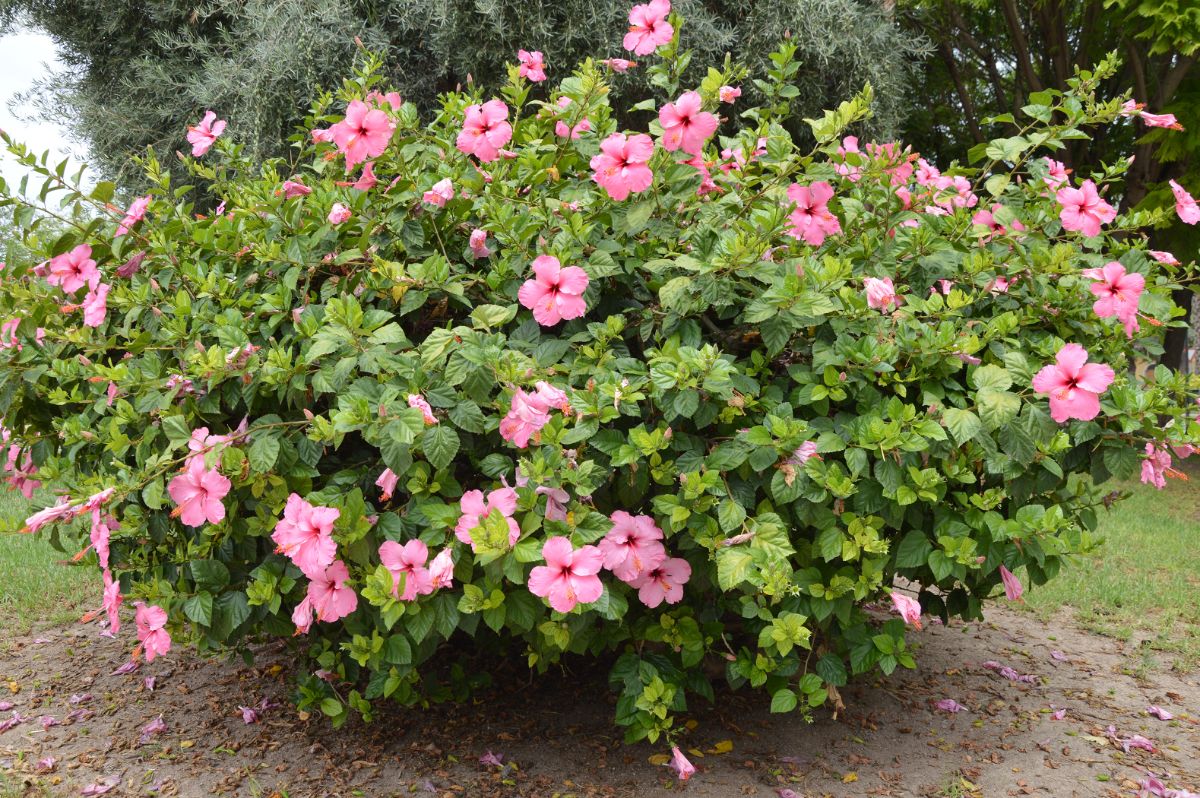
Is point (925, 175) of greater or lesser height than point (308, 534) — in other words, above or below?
above

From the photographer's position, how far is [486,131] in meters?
2.29

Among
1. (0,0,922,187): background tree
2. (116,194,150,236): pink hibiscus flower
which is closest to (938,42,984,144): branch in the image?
(0,0,922,187): background tree

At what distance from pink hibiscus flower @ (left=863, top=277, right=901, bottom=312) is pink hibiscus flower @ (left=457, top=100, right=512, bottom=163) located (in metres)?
0.93

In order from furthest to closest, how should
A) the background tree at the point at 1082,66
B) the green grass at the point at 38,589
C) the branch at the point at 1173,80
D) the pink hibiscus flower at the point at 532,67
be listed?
the branch at the point at 1173,80
the background tree at the point at 1082,66
the green grass at the point at 38,589
the pink hibiscus flower at the point at 532,67

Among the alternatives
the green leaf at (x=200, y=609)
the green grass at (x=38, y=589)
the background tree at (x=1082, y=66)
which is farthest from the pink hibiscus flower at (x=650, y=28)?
the background tree at (x=1082, y=66)

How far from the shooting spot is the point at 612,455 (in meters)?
2.05

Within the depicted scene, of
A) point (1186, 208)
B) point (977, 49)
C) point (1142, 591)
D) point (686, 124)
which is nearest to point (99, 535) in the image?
point (686, 124)

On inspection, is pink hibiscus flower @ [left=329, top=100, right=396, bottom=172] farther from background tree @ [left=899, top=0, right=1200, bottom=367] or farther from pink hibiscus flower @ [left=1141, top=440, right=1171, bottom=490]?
background tree @ [left=899, top=0, right=1200, bottom=367]

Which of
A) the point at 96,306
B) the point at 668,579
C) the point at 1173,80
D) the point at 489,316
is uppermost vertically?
the point at 1173,80

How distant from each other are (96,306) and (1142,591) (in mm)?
4916

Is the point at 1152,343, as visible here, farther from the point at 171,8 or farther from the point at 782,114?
the point at 171,8

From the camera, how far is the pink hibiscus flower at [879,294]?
84.0 inches

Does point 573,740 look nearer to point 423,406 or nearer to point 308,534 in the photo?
point 308,534

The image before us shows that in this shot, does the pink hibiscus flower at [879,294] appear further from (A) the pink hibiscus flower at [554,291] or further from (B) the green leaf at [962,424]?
(A) the pink hibiscus flower at [554,291]
